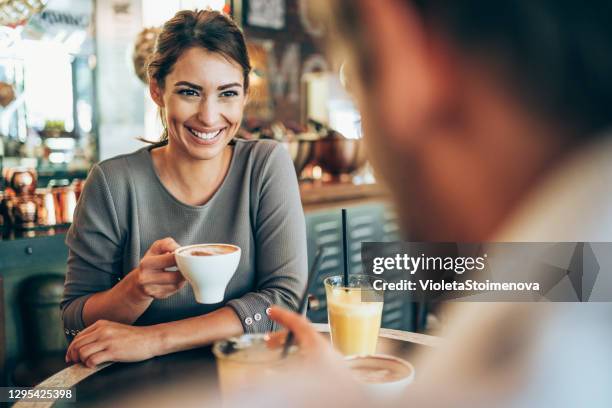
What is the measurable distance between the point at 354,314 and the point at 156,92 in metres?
0.84

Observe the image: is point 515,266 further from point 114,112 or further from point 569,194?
point 114,112

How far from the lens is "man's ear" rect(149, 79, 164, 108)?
150cm

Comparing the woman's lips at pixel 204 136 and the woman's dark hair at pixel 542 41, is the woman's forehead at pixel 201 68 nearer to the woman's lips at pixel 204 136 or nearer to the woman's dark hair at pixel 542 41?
the woman's lips at pixel 204 136

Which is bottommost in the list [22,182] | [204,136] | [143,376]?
[143,376]

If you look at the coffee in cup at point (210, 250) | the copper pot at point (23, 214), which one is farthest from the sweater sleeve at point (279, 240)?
the copper pot at point (23, 214)

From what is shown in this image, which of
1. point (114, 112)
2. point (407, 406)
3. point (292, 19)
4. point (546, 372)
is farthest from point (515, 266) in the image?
point (292, 19)

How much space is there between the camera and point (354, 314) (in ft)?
3.45

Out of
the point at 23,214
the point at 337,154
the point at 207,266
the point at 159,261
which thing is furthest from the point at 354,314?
the point at 337,154

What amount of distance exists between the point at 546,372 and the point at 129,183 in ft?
3.88

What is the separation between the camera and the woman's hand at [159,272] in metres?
1.10

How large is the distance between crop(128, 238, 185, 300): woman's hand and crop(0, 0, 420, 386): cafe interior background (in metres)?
1.18

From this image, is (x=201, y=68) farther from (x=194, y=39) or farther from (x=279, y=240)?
(x=279, y=240)

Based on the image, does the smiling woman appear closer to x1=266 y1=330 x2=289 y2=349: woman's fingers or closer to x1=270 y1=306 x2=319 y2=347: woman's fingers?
x1=266 y1=330 x2=289 y2=349: woman's fingers

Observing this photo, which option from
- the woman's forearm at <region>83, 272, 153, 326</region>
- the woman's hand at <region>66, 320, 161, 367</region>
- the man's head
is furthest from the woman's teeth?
the man's head
